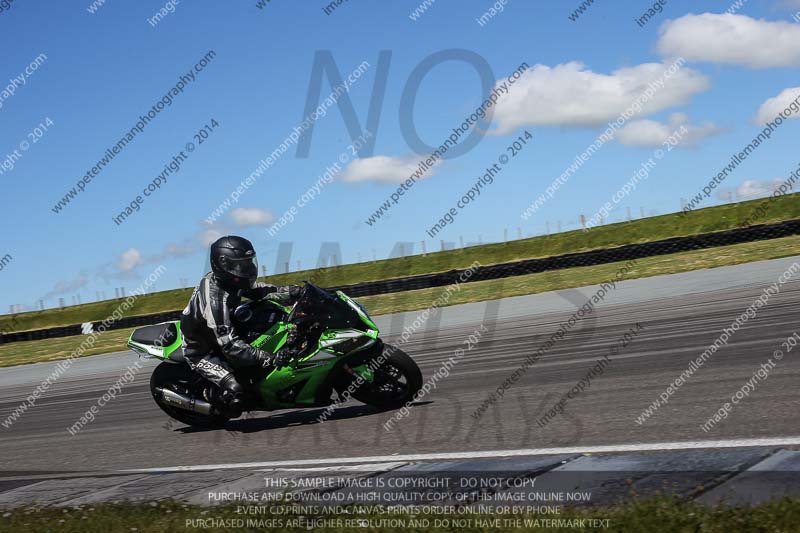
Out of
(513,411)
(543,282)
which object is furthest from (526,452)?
(543,282)

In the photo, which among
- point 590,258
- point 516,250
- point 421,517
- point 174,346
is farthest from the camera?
point 516,250

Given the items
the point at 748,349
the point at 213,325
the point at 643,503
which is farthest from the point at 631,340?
the point at 643,503

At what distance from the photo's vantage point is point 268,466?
6.14 m

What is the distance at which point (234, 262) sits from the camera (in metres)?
7.82

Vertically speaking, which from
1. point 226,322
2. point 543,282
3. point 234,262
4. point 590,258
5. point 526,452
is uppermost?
point 590,258

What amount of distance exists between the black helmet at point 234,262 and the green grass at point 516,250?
33798 millimetres

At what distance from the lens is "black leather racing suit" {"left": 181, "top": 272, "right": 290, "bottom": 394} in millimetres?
7746

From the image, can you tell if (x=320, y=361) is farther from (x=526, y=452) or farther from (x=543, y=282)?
(x=543, y=282)

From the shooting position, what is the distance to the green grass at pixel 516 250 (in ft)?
139

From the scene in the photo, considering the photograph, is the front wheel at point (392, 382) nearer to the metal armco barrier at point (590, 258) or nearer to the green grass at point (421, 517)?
the green grass at point (421, 517)

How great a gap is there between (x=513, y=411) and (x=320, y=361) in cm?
173

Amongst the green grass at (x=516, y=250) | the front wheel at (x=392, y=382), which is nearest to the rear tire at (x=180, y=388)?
the front wheel at (x=392, y=382)

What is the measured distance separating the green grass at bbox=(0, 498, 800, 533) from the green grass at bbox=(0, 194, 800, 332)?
3679 cm

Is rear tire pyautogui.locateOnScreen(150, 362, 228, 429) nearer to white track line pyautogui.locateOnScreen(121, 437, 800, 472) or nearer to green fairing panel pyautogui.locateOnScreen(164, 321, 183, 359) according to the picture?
green fairing panel pyautogui.locateOnScreen(164, 321, 183, 359)
